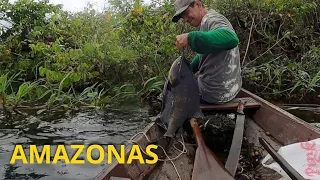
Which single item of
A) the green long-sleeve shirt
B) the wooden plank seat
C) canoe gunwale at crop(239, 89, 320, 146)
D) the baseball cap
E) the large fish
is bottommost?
canoe gunwale at crop(239, 89, 320, 146)

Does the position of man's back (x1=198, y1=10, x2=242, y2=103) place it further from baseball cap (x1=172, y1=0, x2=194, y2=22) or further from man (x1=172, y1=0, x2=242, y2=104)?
baseball cap (x1=172, y1=0, x2=194, y2=22)

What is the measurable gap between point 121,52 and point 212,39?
3.56 m

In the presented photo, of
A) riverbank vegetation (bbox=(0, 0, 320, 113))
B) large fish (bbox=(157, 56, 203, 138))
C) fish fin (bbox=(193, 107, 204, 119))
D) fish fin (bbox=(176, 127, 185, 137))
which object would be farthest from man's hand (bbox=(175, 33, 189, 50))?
riverbank vegetation (bbox=(0, 0, 320, 113))

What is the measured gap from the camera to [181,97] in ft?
11.3

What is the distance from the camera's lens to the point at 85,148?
14.9 feet

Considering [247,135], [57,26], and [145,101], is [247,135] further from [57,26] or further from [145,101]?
[57,26]

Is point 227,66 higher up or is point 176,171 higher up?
point 227,66

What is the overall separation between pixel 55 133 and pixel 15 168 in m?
1.20

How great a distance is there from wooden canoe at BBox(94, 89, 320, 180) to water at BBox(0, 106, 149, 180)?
3.23ft

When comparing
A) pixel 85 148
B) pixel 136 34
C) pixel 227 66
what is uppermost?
pixel 136 34

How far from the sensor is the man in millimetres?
3205

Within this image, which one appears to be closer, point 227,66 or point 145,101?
point 227,66

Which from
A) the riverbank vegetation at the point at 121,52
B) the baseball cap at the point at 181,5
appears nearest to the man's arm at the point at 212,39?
the baseball cap at the point at 181,5

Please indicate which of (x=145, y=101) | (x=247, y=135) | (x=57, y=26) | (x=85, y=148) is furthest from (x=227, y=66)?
(x=57, y=26)
